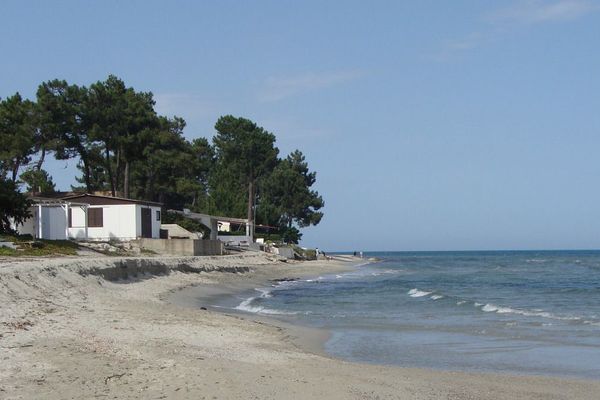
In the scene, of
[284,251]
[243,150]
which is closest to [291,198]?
[243,150]

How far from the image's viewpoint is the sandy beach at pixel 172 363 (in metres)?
9.72

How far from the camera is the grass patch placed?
109 feet

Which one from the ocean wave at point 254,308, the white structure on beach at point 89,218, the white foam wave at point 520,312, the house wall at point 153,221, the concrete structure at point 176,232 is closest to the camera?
the white foam wave at point 520,312

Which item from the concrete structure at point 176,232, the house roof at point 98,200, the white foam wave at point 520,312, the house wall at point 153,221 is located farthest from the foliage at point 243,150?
the white foam wave at point 520,312

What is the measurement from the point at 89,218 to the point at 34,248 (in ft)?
43.5

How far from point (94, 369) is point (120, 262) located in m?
20.6

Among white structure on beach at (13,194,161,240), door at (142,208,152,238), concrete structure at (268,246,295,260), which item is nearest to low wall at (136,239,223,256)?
white structure on beach at (13,194,161,240)

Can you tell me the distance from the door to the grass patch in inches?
410

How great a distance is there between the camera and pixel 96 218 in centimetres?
4916

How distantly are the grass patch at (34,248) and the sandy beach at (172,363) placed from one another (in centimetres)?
1318

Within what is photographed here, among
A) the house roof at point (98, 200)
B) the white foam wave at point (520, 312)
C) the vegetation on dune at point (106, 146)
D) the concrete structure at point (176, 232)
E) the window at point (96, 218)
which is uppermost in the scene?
the vegetation on dune at point (106, 146)

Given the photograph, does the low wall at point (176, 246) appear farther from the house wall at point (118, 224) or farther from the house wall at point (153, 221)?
the house wall at point (153, 221)

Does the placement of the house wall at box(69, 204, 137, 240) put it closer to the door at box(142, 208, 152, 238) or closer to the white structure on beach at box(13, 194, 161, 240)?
the white structure on beach at box(13, 194, 161, 240)

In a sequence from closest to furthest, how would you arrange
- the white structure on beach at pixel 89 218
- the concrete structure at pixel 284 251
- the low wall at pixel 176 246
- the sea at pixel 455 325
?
1. the sea at pixel 455 325
2. the white structure on beach at pixel 89 218
3. the low wall at pixel 176 246
4. the concrete structure at pixel 284 251
